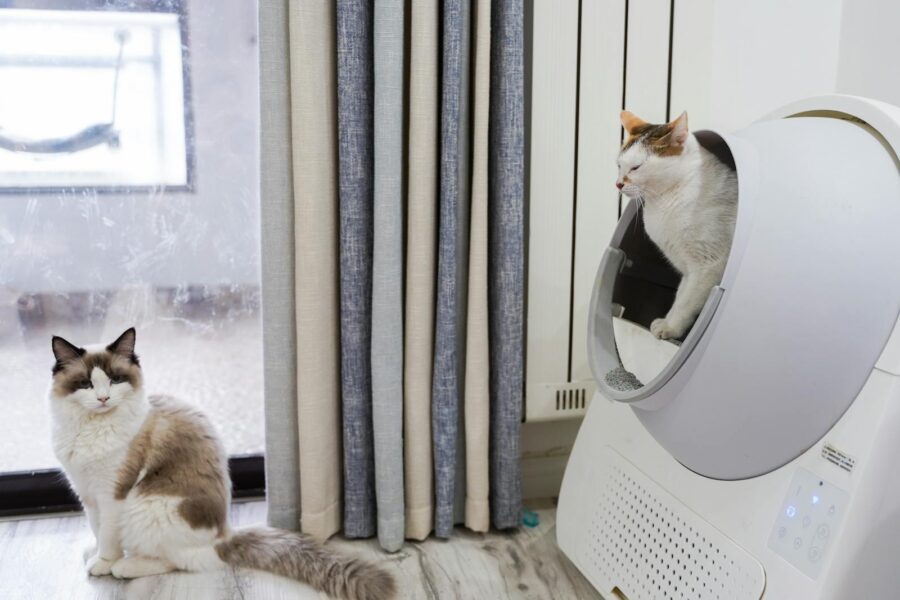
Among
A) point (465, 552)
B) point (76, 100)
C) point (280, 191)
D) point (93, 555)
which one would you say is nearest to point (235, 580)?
point (93, 555)

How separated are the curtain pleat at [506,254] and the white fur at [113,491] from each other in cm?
52

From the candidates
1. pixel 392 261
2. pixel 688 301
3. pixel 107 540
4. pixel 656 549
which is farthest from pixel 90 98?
pixel 656 549

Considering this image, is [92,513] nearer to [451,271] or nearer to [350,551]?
[350,551]

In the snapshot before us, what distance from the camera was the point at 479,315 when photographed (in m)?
1.32

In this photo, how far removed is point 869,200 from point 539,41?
660 millimetres

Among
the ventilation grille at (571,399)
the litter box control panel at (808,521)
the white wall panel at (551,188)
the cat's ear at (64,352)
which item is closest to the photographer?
the litter box control panel at (808,521)

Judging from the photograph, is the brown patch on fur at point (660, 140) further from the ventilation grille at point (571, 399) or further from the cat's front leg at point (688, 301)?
the ventilation grille at point (571, 399)

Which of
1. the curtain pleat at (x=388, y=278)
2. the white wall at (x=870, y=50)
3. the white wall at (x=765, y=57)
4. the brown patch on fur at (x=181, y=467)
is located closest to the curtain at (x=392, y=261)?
the curtain pleat at (x=388, y=278)

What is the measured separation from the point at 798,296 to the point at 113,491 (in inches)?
40.4

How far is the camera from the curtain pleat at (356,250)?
47.9 inches

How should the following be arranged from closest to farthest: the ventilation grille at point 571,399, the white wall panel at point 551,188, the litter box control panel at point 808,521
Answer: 1. the litter box control panel at point 808,521
2. the white wall panel at point 551,188
3. the ventilation grille at point 571,399

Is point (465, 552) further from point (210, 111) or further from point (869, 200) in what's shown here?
point (210, 111)

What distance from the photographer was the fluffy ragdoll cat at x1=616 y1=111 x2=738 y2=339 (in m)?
0.93

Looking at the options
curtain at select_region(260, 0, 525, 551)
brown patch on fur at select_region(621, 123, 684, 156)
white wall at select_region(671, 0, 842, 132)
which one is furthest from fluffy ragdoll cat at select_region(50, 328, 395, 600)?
white wall at select_region(671, 0, 842, 132)
